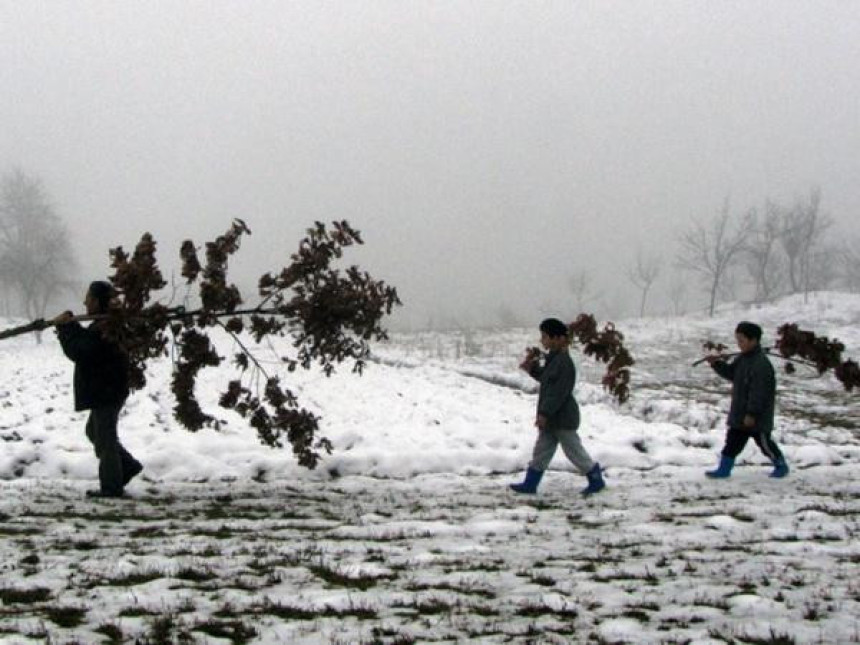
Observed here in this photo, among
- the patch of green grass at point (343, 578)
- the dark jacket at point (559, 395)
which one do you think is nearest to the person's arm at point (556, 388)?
the dark jacket at point (559, 395)

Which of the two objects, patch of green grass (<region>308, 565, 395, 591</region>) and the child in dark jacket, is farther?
the child in dark jacket

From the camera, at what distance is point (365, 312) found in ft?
25.0

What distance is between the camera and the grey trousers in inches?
324

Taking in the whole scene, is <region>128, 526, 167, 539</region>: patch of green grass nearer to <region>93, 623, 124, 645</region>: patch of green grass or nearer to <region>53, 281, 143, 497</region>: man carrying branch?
<region>53, 281, 143, 497</region>: man carrying branch

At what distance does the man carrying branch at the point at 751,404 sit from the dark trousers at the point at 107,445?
749cm

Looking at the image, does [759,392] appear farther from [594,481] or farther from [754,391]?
[594,481]

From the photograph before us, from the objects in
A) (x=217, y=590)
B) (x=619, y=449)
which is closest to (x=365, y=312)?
(x=217, y=590)

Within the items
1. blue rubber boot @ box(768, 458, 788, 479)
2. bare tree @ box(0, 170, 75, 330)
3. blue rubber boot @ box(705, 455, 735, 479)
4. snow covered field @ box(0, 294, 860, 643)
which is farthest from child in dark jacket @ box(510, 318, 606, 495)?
bare tree @ box(0, 170, 75, 330)

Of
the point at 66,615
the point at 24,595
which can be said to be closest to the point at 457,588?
the point at 66,615

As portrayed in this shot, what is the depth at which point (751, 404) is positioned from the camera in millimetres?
8836

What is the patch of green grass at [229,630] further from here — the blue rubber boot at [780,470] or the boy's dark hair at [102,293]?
the blue rubber boot at [780,470]

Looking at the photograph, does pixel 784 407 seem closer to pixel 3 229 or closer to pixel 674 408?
pixel 674 408

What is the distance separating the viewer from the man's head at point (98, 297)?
7676mm

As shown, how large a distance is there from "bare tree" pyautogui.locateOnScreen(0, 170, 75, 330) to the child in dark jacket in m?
39.7
